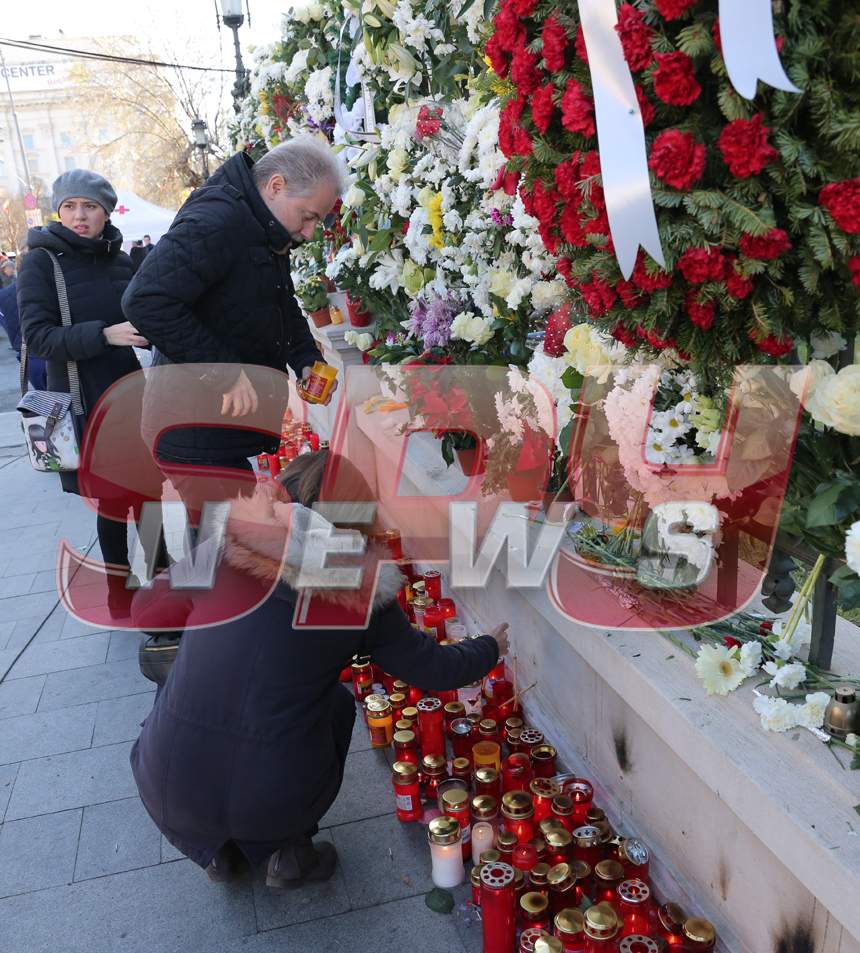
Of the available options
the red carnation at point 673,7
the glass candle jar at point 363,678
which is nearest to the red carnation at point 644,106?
the red carnation at point 673,7

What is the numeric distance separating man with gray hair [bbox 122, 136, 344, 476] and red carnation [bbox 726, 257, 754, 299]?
173cm

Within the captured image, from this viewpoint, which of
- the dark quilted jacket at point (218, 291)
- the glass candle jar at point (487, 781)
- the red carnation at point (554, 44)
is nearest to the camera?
the red carnation at point (554, 44)

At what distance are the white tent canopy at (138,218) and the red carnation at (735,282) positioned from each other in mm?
10316

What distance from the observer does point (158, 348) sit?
274cm

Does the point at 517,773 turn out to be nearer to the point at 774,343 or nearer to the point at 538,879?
the point at 538,879

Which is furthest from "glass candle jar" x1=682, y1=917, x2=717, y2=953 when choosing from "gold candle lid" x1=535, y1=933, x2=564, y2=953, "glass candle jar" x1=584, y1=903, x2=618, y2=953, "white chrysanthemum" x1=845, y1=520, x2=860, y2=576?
"white chrysanthemum" x1=845, y1=520, x2=860, y2=576

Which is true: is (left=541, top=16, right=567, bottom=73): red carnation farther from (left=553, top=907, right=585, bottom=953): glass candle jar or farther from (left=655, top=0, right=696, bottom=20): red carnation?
(left=553, top=907, right=585, bottom=953): glass candle jar

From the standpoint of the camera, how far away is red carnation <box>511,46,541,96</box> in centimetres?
142

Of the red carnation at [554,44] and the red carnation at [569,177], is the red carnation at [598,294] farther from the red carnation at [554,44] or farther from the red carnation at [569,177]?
the red carnation at [554,44]

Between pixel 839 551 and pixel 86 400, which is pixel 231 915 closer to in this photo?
pixel 839 551

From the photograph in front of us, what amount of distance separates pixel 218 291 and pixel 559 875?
190 centimetres

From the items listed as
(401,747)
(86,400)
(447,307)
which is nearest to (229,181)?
(447,307)

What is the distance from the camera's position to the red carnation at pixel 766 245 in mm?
1171

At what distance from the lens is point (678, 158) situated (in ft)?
3.88
